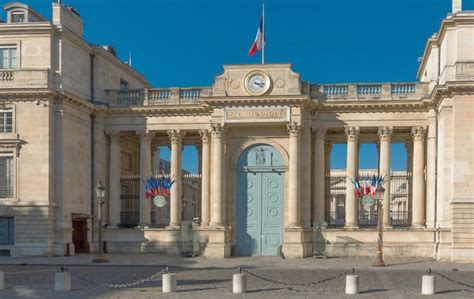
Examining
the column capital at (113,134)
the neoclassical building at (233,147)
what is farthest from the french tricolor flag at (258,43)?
the column capital at (113,134)

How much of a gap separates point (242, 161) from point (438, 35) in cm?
1359

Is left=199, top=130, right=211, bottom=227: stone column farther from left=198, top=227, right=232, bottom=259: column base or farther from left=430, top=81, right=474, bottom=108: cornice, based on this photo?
left=430, top=81, right=474, bottom=108: cornice

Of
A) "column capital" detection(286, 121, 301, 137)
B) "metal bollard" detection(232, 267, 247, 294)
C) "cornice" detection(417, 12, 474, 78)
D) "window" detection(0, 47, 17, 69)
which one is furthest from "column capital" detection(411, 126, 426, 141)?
"window" detection(0, 47, 17, 69)

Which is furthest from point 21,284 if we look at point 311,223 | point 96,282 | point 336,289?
point 311,223

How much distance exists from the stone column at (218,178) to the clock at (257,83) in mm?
2788

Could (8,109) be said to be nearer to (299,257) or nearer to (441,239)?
(299,257)

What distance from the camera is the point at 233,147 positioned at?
128ft

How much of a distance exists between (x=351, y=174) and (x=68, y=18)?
19526mm

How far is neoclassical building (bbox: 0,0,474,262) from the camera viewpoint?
1396 inches

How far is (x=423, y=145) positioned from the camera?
3881 centimetres

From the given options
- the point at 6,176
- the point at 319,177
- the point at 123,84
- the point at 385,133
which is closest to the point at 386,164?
the point at 385,133

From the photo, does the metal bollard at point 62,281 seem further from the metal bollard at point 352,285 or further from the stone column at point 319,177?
the stone column at point 319,177

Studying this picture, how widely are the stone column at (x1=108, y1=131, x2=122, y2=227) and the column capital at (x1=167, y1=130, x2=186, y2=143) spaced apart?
3488 millimetres

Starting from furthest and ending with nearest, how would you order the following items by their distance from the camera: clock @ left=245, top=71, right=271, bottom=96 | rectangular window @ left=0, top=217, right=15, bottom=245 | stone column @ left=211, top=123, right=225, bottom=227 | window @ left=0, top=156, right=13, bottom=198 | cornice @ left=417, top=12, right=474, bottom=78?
stone column @ left=211, top=123, right=225, bottom=227, clock @ left=245, top=71, right=271, bottom=96, window @ left=0, top=156, right=13, bottom=198, rectangular window @ left=0, top=217, right=15, bottom=245, cornice @ left=417, top=12, right=474, bottom=78
